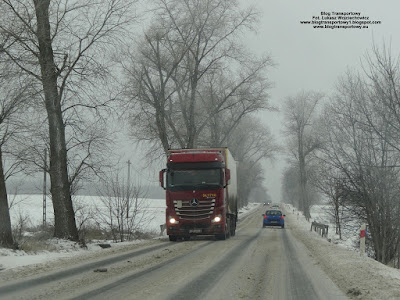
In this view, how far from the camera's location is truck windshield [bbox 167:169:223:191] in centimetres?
2030

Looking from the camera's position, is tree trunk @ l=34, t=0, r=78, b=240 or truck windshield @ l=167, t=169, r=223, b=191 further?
truck windshield @ l=167, t=169, r=223, b=191

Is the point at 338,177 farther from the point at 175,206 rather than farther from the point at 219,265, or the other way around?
the point at 219,265

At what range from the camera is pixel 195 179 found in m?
20.4

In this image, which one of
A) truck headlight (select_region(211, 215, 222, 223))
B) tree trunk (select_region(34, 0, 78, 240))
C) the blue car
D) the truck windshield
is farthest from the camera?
the blue car

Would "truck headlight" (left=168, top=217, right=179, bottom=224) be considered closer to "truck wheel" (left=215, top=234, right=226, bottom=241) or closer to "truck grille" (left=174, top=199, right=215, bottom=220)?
"truck grille" (left=174, top=199, right=215, bottom=220)

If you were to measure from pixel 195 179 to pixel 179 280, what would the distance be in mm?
11044

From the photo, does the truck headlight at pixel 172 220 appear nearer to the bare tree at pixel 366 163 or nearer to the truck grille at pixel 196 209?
the truck grille at pixel 196 209

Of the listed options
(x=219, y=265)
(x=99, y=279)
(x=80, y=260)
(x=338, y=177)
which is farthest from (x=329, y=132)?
(x=99, y=279)

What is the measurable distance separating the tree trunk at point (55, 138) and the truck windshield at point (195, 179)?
4854mm

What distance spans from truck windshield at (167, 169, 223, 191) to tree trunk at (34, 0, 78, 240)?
4.85 metres

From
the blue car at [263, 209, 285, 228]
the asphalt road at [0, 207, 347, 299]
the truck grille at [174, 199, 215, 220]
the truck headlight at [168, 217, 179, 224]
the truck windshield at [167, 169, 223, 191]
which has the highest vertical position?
the truck windshield at [167, 169, 223, 191]

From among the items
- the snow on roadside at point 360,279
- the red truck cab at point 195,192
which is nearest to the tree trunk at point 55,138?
the red truck cab at point 195,192

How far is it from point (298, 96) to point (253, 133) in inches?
324

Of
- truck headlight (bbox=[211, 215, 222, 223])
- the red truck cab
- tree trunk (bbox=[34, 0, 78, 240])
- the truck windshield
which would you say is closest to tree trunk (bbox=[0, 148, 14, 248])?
tree trunk (bbox=[34, 0, 78, 240])
